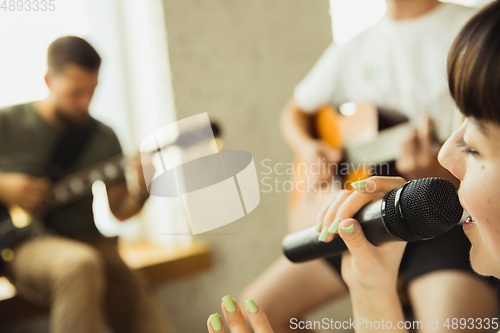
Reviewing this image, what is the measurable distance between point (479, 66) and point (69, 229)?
0.64m

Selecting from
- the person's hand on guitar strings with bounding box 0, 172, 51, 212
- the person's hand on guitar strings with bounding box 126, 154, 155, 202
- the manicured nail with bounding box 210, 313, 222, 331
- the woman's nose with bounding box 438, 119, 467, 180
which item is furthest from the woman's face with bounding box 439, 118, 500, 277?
the person's hand on guitar strings with bounding box 0, 172, 51, 212

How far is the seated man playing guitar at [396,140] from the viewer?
16.9 inches

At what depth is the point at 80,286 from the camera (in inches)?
Answer: 24.4

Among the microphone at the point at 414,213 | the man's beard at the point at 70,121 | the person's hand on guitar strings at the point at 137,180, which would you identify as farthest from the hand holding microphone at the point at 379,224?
the man's beard at the point at 70,121

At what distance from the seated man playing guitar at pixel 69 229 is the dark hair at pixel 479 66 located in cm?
43

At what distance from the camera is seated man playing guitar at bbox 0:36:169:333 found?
582 mm

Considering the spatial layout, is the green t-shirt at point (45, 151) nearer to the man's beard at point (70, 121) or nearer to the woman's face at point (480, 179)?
the man's beard at point (70, 121)

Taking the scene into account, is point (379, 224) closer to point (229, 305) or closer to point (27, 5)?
point (229, 305)

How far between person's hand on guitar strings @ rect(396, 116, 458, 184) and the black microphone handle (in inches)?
4.0

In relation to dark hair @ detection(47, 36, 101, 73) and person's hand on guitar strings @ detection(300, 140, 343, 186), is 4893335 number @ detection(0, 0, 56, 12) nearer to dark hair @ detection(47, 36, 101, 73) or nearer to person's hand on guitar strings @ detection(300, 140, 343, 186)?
dark hair @ detection(47, 36, 101, 73)

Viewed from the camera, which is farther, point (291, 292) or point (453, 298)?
point (291, 292)

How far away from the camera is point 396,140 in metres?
0.51

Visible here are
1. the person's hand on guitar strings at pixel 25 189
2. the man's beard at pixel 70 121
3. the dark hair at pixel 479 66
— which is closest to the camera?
the dark hair at pixel 479 66

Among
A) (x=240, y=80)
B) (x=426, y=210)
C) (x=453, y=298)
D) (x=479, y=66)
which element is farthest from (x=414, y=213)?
(x=240, y=80)
